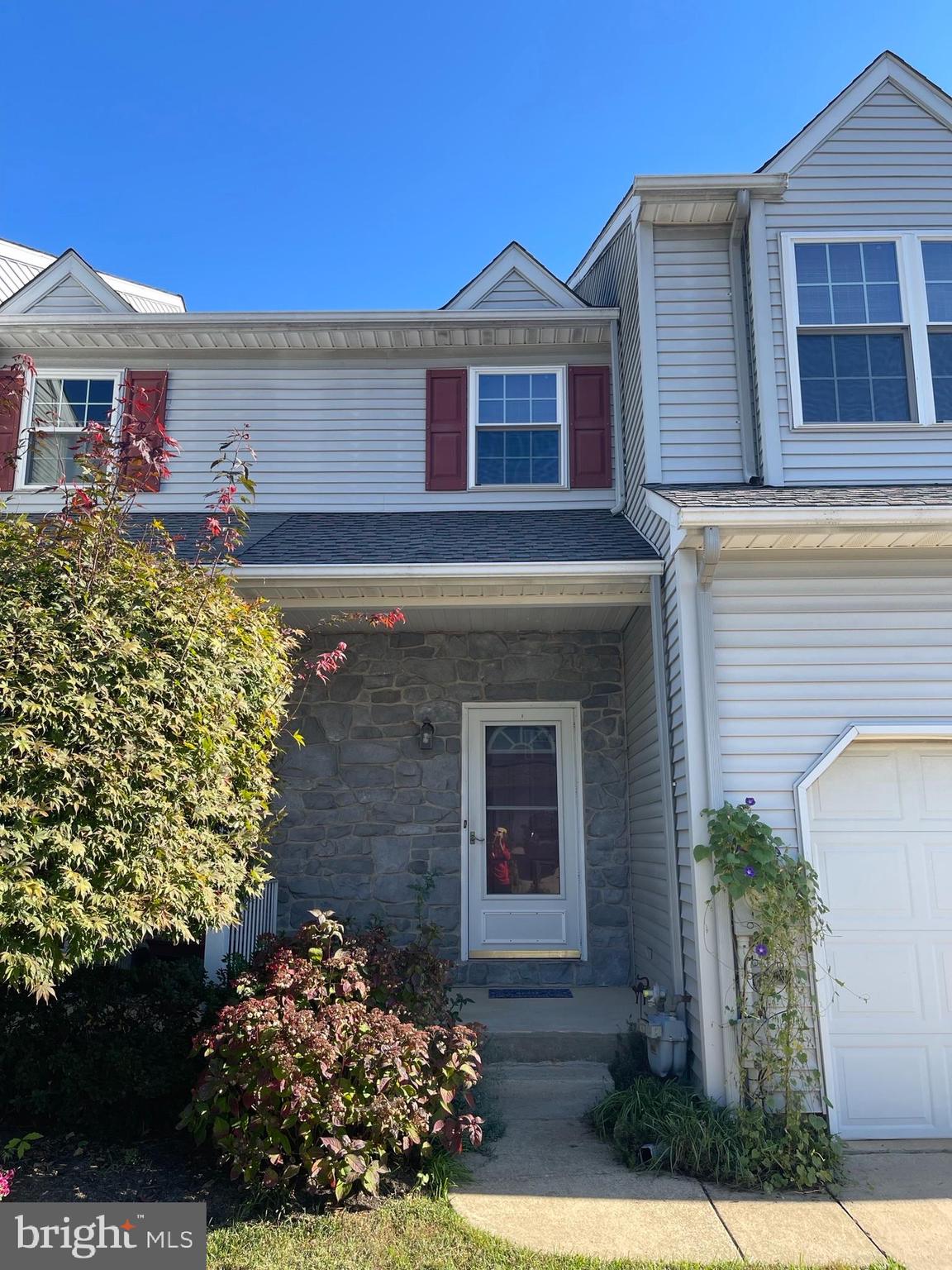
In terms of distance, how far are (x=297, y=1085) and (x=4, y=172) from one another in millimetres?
8354

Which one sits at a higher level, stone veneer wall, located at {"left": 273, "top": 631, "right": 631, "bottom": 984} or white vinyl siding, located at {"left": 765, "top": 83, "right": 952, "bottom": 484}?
white vinyl siding, located at {"left": 765, "top": 83, "right": 952, "bottom": 484}

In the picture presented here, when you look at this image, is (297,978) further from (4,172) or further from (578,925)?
(4,172)

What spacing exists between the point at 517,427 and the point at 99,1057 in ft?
18.0

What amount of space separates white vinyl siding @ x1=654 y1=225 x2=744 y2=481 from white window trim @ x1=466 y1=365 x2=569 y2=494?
140 centimetres

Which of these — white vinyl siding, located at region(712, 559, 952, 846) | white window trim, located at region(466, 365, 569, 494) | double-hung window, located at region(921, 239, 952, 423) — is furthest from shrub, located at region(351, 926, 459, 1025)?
double-hung window, located at region(921, 239, 952, 423)

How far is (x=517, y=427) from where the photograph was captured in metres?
7.41

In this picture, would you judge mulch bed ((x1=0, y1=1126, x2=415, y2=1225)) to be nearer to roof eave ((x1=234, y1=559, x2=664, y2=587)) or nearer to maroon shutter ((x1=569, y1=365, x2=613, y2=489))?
roof eave ((x1=234, y1=559, x2=664, y2=587))

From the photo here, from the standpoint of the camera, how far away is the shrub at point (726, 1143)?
384 centimetres

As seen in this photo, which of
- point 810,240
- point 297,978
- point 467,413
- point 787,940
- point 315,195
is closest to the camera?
point 297,978

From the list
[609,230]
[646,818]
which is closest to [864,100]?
[609,230]

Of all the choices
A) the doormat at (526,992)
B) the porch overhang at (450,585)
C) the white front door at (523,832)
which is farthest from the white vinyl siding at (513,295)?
the doormat at (526,992)

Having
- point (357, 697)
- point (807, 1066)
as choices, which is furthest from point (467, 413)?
point (807, 1066)

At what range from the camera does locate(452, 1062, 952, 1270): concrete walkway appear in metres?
3.24

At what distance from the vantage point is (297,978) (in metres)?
3.92
